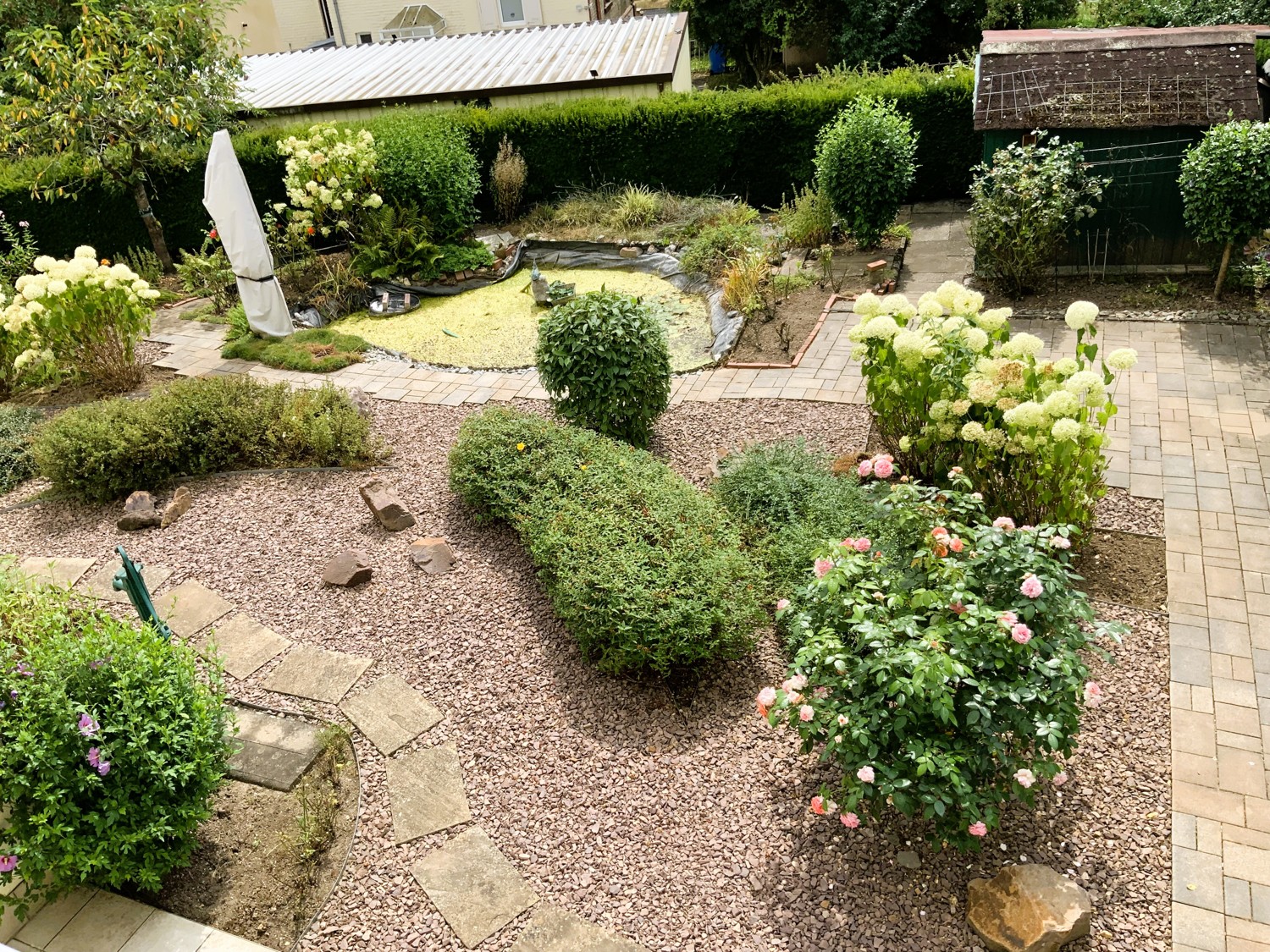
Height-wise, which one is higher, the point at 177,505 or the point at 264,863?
the point at 177,505

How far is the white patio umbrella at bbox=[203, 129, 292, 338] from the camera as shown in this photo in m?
9.43

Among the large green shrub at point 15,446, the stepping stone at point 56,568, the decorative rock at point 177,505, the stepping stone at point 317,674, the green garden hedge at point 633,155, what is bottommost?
the stepping stone at point 317,674

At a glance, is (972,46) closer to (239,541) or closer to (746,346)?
(746,346)

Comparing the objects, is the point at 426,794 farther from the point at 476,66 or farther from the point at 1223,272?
the point at 476,66

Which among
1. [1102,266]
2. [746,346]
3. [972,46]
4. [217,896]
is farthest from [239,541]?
[972,46]

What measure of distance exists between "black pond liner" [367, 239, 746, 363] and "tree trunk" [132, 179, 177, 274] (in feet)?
14.0

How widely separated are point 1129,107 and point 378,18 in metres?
23.0

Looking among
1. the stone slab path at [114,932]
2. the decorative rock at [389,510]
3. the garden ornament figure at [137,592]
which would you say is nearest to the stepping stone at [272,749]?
the garden ornament figure at [137,592]

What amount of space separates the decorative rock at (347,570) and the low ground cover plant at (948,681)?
9.82ft

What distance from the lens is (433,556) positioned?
5758 millimetres

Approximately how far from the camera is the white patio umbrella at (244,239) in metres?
9.43

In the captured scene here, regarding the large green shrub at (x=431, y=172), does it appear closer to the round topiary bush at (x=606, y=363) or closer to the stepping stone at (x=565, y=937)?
the round topiary bush at (x=606, y=363)

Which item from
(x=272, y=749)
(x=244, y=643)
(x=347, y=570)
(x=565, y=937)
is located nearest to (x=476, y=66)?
(x=347, y=570)

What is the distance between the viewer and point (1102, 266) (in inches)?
376
